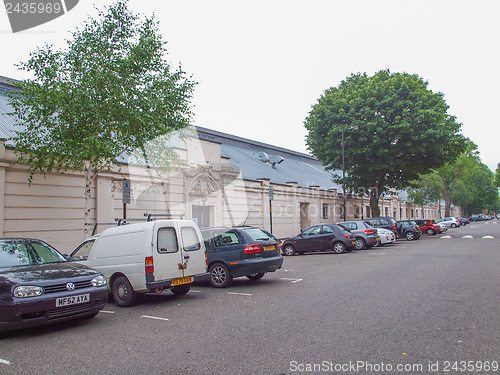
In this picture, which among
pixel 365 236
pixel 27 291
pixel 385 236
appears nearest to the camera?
pixel 27 291

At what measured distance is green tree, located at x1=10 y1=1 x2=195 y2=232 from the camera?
12297 mm

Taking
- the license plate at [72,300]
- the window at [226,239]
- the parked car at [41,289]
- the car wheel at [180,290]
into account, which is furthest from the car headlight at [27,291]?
the window at [226,239]

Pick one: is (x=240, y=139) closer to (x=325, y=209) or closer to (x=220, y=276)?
(x=325, y=209)

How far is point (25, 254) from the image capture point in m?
6.95

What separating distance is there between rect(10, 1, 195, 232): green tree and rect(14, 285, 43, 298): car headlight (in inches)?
266

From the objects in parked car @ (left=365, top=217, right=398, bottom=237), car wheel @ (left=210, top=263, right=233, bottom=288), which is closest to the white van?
car wheel @ (left=210, top=263, right=233, bottom=288)

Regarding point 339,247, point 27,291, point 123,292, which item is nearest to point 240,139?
point 339,247

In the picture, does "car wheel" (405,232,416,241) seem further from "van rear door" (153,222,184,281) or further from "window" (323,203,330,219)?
"van rear door" (153,222,184,281)

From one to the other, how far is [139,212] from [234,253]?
33.6 ft

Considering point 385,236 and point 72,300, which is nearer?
point 72,300

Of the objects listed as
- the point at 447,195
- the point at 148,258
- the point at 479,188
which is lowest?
the point at 148,258

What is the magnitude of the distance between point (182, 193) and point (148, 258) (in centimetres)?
1365

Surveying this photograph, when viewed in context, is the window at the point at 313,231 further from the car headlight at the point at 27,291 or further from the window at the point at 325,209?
the window at the point at 325,209

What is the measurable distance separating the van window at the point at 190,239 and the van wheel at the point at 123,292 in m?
1.41
